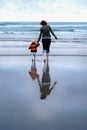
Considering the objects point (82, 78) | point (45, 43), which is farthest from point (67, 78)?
point (45, 43)

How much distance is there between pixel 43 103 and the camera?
8750mm

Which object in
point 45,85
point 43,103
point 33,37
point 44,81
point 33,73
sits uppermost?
point 43,103

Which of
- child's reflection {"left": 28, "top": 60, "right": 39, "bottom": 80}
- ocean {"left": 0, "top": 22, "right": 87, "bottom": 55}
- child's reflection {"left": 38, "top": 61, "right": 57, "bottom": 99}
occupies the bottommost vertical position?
ocean {"left": 0, "top": 22, "right": 87, "bottom": 55}

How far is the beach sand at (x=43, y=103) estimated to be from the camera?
23.3 feet

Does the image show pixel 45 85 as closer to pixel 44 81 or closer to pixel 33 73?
pixel 44 81

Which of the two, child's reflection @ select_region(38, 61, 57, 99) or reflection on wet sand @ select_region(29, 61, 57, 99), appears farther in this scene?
reflection on wet sand @ select_region(29, 61, 57, 99)

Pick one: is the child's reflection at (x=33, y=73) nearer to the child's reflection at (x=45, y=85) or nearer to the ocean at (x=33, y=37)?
the child's reflection at (x=45, y=85)

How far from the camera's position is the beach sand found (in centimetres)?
710

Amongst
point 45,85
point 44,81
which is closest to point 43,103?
point 45,85

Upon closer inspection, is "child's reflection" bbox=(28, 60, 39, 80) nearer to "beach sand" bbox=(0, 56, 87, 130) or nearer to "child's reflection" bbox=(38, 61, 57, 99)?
"beach sand" bbox=(0, 56, 87, 130)

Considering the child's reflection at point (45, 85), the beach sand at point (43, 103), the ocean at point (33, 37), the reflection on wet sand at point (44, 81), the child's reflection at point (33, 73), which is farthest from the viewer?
the ocean at point (33, 37)

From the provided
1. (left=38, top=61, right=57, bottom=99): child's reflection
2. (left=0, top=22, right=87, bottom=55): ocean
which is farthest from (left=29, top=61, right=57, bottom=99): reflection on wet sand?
(left=0, top=22, right=87, bottom=55): ocean

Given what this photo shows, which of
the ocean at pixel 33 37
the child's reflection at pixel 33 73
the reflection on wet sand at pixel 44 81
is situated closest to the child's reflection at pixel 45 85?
the reflection on wet sand at pixel 44 81

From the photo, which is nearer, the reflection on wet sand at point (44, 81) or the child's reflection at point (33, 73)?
the reflection on wet sand at point (44, 81)
